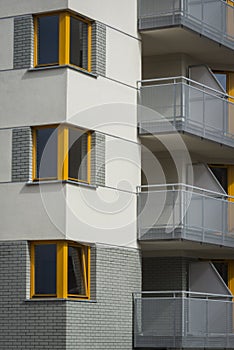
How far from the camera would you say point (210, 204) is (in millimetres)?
31391

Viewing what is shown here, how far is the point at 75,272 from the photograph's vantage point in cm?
2792

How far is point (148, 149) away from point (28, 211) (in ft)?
18.1

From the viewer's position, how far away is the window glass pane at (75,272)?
27.7 m

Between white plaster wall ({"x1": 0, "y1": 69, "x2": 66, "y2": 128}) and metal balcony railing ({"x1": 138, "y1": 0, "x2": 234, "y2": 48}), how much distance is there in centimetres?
406

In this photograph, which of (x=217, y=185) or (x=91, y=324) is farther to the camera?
(x=217, y=185)

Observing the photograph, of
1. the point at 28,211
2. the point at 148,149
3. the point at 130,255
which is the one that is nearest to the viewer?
the point at 28,211

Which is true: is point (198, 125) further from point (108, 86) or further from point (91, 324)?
point (91, 324)

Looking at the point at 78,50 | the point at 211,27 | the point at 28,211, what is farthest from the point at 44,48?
the point at 211,27

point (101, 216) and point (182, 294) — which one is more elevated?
point (101, 216)

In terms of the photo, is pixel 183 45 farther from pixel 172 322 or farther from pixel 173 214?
pixel 172 322

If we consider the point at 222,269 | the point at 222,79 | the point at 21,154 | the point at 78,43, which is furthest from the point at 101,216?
the point at 222,79

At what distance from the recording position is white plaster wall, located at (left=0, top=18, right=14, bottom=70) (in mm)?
28844

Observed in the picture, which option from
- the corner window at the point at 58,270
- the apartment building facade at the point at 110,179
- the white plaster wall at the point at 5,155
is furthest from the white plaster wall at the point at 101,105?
the corner window at the point at 58,270

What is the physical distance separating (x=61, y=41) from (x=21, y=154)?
307 cm
